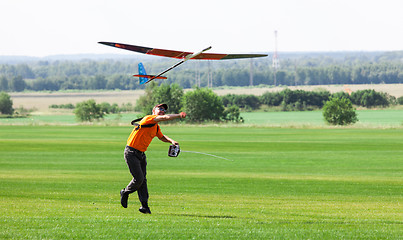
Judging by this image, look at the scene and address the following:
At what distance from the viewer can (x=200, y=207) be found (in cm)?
1586

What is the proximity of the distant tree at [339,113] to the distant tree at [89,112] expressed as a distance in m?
48.2

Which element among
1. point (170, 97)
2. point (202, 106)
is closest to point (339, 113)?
point (202, 106)

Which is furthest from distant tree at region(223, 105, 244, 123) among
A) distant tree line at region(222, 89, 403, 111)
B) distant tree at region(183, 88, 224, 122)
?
distant tree line at region(222, 89, 403, 111)

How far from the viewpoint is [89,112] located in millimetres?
128250

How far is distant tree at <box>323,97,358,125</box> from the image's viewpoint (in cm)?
10256

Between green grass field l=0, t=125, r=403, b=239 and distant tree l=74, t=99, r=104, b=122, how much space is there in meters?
75.1

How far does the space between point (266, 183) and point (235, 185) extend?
1.72 metres

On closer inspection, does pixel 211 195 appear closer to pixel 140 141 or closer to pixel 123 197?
pixel 123 197

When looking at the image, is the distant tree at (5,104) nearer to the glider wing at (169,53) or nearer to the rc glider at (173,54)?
the rc glider at (173,54)

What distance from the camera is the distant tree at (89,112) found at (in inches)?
5049

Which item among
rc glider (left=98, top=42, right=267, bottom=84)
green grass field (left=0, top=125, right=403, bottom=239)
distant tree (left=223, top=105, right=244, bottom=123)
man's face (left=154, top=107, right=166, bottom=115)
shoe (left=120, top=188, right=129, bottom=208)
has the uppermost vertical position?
rc glider (left=98, top=42, right=267, bottom=84)

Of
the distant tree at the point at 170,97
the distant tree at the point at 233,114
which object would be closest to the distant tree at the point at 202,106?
the distant tree at the point at 233,114

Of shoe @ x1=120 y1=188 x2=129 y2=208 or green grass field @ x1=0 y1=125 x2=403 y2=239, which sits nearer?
green grass field @ x1=0 y1=125 x2=403 y2=239

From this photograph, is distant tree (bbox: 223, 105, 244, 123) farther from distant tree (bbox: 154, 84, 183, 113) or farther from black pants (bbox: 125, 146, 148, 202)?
black pants (bbox: 125, 146, 148, 202)
